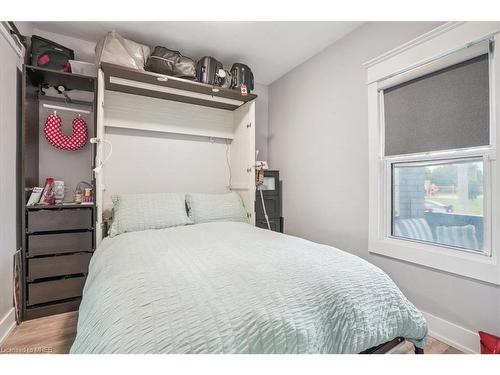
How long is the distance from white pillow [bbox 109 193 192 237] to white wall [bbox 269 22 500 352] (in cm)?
137

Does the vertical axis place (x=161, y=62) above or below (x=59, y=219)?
above

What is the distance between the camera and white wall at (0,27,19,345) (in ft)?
5.11

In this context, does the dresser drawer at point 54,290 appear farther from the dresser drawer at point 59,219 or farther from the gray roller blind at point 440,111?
the gray roller blind at point 440,111

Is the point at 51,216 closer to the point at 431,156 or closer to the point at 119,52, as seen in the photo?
the point at 119,52

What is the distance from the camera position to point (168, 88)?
2.36m

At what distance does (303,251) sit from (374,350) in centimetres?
54

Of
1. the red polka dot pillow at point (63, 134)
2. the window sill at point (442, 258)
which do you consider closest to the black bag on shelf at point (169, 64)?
the red polka dot pillow at point (63, 134)

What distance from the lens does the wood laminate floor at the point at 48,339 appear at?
1.47m

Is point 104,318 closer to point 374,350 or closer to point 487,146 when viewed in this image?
point 374,350

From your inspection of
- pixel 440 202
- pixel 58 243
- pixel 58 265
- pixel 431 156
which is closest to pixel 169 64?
pixel 58 243

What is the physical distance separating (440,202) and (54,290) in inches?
118

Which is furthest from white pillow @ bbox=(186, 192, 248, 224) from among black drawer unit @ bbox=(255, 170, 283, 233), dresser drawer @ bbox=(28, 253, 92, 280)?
dresser drawer @ bbox=(28, 253, 92, 280)

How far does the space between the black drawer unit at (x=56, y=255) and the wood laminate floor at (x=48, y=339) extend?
4.4 inches

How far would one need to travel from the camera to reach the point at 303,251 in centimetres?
133
